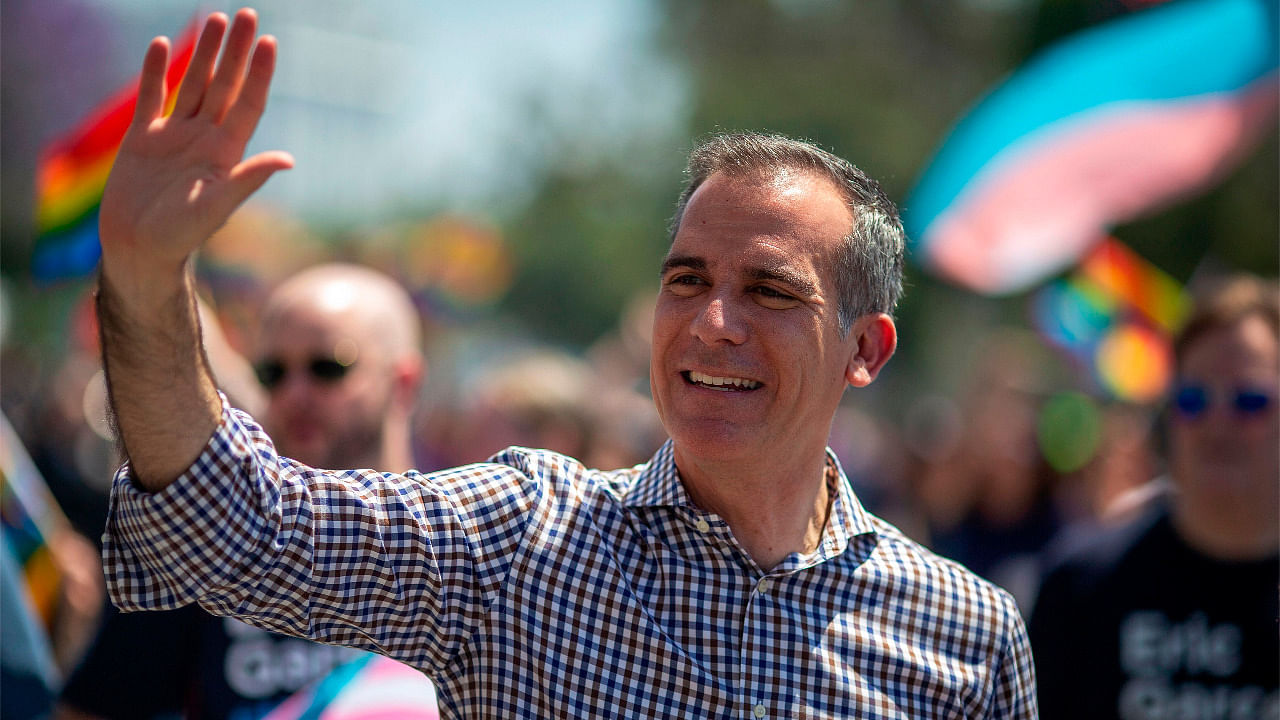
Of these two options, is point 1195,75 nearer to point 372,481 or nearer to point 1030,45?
point 372,481

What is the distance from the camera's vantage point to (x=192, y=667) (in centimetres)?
337

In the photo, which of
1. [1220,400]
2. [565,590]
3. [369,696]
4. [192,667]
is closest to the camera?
[565,590]

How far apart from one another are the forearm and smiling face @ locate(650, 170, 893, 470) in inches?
38.7

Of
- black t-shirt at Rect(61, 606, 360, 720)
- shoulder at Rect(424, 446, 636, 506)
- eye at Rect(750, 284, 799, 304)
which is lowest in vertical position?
black t-shirt at Rect(61, 606, 360, 720)

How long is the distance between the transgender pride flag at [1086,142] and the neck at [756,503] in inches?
171

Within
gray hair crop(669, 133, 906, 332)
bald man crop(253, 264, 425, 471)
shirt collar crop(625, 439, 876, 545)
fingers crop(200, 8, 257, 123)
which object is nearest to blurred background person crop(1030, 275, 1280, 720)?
shirt collar crop(625, 439, 876, 545)

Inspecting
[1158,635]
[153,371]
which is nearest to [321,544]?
[153,371]

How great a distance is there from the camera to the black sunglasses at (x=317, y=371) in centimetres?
368

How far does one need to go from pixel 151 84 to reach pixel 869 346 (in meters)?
1.64

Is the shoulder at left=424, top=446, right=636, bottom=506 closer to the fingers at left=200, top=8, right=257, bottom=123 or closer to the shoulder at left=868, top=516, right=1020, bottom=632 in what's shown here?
the shoulder at left=868, top=516, right=1020, bottom=632

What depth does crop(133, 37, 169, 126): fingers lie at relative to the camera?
1724mm

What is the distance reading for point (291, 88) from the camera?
130 ft

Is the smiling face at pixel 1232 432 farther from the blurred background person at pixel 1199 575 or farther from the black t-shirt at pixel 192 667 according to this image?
the black t-shirt at pixel 192 667

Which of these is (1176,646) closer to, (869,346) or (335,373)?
(869,346)
